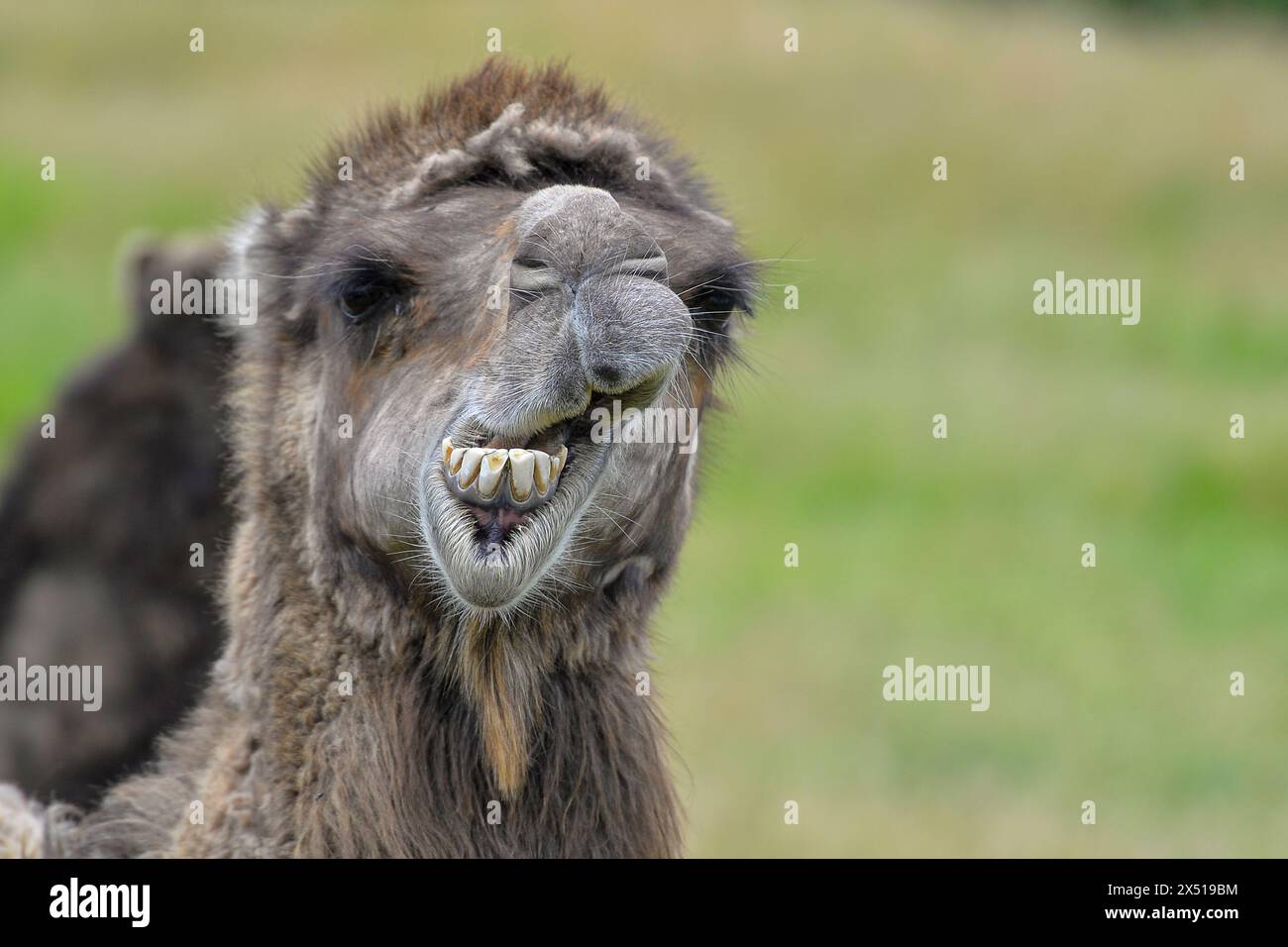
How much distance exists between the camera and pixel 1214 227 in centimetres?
2680

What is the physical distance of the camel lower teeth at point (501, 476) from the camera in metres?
3.88

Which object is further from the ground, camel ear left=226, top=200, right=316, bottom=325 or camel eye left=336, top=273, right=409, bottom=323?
camel ear left=226, top=200, right=316, bottom=325

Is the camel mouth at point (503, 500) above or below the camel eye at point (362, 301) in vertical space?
below

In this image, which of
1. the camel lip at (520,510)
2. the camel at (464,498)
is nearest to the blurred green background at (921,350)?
the camel at (464,498)

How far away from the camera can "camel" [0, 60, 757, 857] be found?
3914 millimetres

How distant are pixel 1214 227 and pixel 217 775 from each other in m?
24.2

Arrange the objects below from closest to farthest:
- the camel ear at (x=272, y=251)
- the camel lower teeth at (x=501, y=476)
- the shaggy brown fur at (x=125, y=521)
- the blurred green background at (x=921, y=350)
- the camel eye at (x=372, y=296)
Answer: the camel lower teeth at (x=501, y=476) < the camel eye at (x=372, y=296) < the camel ear at (x=272, y=251) < the shaggy brown fur at (x=125, y=521) < the blurred green background at (x=921, y=350)

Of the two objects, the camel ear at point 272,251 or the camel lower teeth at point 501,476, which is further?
the camel ear at point 272,251

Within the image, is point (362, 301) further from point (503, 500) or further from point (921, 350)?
point (921, 350)

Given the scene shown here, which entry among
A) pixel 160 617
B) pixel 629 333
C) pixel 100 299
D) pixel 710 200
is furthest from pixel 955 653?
pixel 100 299

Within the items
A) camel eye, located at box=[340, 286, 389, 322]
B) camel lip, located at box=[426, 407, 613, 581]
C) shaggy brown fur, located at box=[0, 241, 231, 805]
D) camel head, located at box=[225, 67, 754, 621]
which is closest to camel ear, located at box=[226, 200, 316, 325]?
camel head, located at box=[225, 67, 754, 621]

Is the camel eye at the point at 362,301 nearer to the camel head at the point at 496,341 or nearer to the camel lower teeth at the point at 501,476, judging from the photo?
the camel head at the point at 496,341

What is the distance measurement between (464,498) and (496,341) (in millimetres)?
329

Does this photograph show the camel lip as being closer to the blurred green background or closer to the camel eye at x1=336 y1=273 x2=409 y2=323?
the camel eye at x1=336 y1=273 x2=409 y2=323
